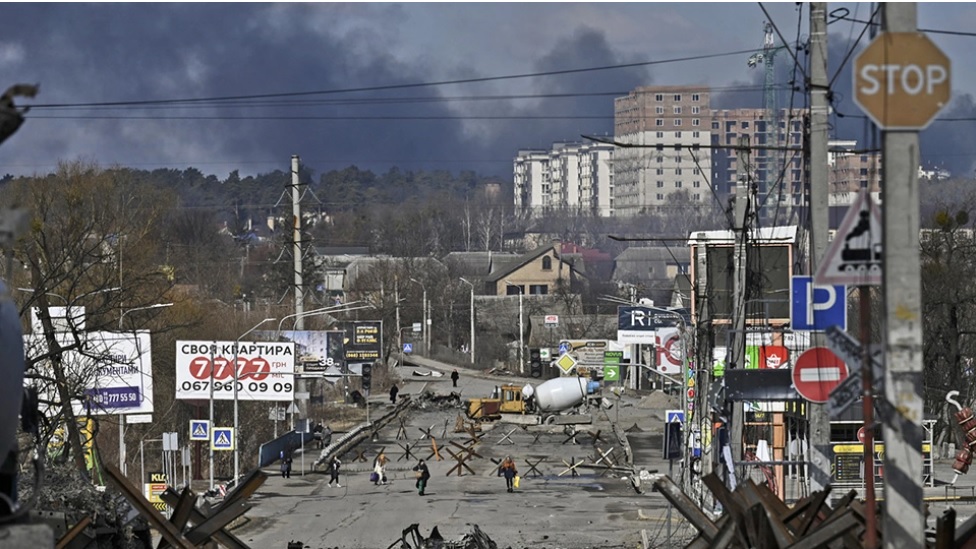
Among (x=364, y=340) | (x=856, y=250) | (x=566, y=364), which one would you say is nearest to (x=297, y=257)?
(x=566, y=364)

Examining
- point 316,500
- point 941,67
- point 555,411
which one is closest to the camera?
point 941,67

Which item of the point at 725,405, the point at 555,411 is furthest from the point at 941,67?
the point at 555,411

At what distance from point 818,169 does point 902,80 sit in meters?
9.95

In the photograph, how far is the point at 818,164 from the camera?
19.8 m

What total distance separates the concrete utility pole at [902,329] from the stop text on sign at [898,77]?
1.06ft

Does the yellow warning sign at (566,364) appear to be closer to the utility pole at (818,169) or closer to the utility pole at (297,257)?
the utility pole at (297,257)

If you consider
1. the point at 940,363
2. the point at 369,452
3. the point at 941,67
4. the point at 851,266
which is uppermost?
the point at 941,67

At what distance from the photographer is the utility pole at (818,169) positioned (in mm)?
19672

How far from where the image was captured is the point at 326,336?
81812 millimetres

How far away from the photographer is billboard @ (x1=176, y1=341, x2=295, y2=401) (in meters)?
53.8

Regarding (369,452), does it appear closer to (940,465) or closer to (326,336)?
(326,336)

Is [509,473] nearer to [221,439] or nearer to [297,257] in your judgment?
[221,439]

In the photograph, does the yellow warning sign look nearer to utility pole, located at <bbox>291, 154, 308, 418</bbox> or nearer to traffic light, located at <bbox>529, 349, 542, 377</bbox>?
utility pole, located at <bbox>291, 154, 308, 418</bbox>

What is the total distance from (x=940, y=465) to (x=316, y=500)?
69.8ft
